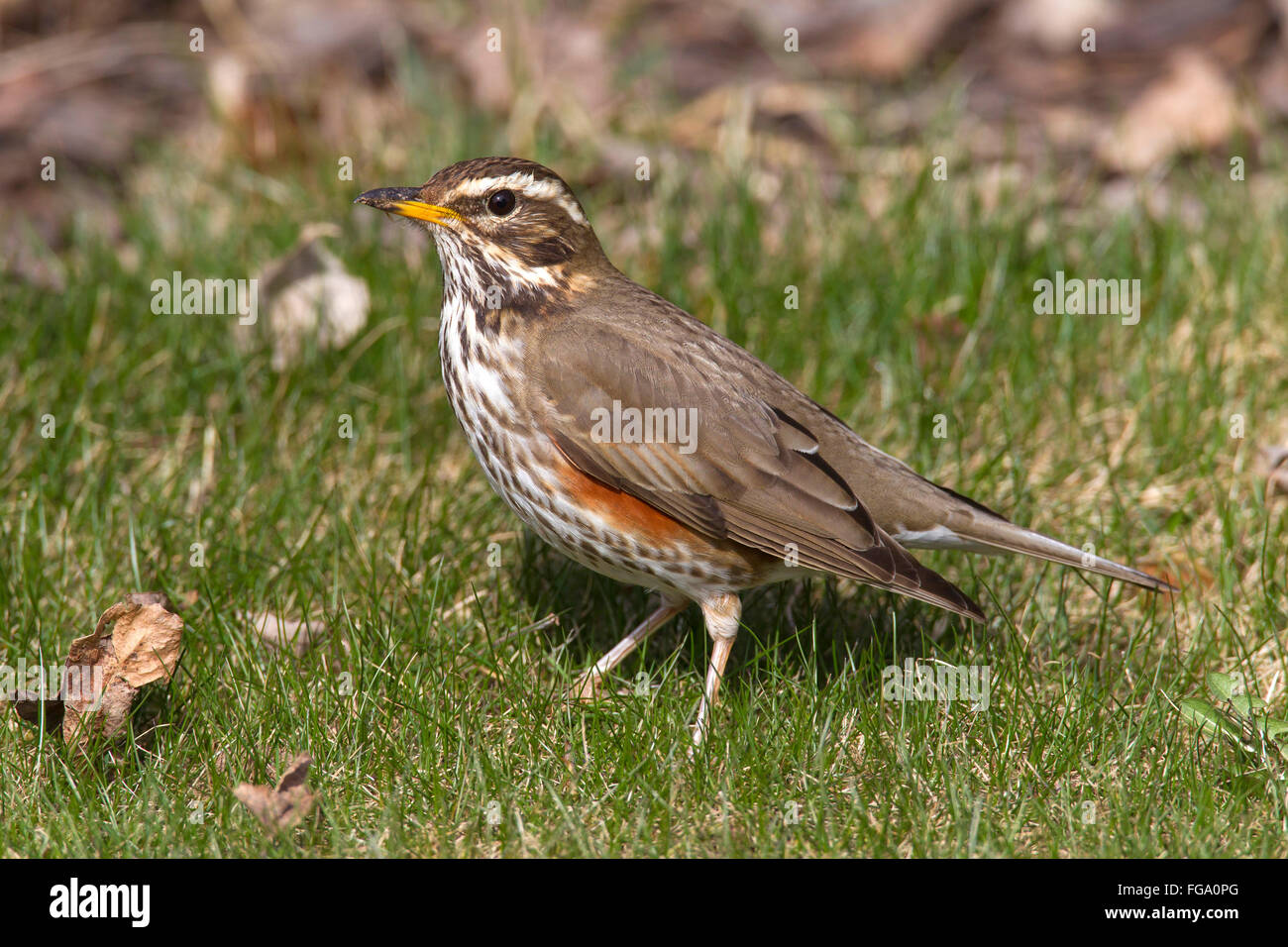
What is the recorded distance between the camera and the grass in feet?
15.2

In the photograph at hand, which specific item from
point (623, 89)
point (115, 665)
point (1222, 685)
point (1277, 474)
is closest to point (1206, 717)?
point (1222, 685)

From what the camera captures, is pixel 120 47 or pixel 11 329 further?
pixel 120 47

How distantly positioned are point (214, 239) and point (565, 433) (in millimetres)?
3577

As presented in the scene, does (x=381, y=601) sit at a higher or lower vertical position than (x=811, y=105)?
lower

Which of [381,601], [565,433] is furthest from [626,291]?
[381,601]

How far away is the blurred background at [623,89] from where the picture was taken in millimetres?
8656

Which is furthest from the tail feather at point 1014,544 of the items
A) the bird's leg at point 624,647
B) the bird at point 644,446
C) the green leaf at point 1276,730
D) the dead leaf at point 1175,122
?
the dead leaf at point 1175,122

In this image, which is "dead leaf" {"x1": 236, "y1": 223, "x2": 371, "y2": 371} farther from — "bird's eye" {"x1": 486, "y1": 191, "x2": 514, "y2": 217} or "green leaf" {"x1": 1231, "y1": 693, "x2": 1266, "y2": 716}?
"green leaf" {"x1": 1231, "y1": 693, "x2": 1266, "y2": 716}

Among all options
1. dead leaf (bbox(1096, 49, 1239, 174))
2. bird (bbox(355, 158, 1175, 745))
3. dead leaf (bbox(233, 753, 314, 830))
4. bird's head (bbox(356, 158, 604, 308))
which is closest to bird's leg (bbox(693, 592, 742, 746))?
bird (bbox(355, 158, 1175, 745))

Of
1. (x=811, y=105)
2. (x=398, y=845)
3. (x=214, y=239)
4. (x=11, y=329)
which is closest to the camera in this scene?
(x=398, y=845)

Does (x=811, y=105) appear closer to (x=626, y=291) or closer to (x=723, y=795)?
(x=626, y=291)

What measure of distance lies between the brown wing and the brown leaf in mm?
1446

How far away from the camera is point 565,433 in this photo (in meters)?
5.13

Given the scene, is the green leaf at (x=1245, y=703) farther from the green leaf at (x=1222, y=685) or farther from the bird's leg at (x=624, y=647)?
the bird's leg at (x=624, y=647)
